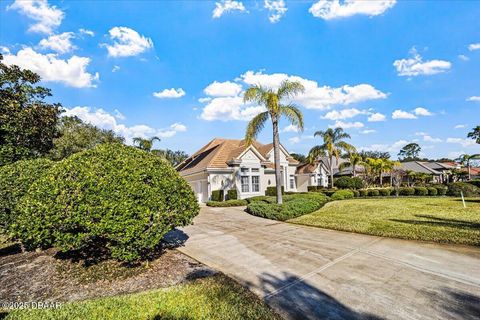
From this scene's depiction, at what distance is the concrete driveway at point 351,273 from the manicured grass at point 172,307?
0.42 m

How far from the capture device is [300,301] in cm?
389

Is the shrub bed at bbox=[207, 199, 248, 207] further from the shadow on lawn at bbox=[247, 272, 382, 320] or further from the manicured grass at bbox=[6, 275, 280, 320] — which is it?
the manicured grass at bbox=[6, 275, 280, 320]

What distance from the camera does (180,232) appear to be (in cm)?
966

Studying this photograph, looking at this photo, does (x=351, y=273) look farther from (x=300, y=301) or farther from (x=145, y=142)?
(x=145, y=142)

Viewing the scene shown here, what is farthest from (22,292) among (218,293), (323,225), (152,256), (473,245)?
(473,245)

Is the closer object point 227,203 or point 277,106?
point 277,106

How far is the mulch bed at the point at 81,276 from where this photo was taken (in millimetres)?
4441

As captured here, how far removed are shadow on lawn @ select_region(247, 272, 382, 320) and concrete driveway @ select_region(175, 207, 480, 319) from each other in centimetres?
1

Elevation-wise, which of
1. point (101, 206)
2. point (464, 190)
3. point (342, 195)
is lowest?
point (342, 195)

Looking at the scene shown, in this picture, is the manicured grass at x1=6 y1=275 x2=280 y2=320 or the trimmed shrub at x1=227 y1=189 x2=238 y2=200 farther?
the trimmed shrub at x1=227 y1=189 x2=238 y2=200

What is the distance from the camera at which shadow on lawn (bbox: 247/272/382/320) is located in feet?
11.5

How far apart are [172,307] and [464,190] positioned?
27.6 meters

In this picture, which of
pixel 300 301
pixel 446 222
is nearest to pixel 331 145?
pixel 446 222

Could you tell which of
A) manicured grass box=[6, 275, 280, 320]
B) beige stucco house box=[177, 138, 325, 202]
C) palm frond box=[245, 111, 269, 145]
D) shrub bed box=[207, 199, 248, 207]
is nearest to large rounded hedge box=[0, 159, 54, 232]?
manicured grass box=[6, 275, 280, 320]
